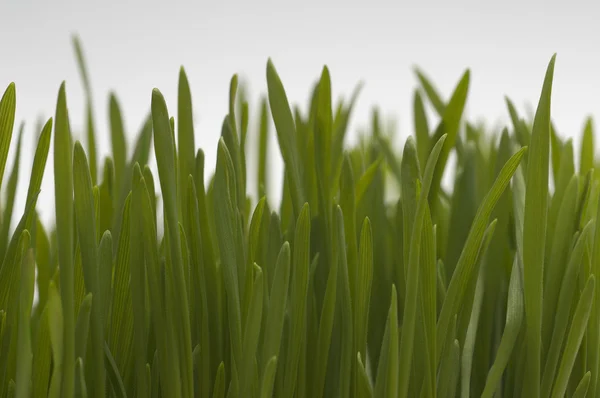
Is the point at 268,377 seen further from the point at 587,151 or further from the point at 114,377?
the point at 587,151

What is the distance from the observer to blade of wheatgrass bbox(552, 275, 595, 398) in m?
0.26

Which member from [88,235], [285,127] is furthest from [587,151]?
[88,235]

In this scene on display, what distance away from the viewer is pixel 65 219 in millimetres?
223

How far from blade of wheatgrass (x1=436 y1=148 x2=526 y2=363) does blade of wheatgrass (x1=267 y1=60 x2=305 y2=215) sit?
95 mm

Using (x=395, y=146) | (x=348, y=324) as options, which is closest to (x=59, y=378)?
(x=348, y=324)

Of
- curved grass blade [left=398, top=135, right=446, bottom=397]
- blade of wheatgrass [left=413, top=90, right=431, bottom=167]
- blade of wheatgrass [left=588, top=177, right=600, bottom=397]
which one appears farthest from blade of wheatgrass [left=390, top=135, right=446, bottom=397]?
blade of wheatgrass [left=413, top=90, right=431, bottom=167]

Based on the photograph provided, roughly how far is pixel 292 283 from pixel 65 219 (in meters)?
0.11

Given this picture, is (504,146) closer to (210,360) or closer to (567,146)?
(567,146)

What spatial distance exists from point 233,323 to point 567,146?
0.73ft

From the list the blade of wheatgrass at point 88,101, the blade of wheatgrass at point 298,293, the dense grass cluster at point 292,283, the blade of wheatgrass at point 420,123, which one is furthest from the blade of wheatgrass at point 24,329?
the blade of wheatgrass at point 420,123

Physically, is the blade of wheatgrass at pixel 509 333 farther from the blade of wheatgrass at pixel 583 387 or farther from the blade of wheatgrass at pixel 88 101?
the blade of wheatgrass at pixel 88 101

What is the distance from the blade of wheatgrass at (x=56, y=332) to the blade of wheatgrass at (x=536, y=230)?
20 centimetres

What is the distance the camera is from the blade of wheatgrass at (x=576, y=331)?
26cm

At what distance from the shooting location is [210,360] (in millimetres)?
295
